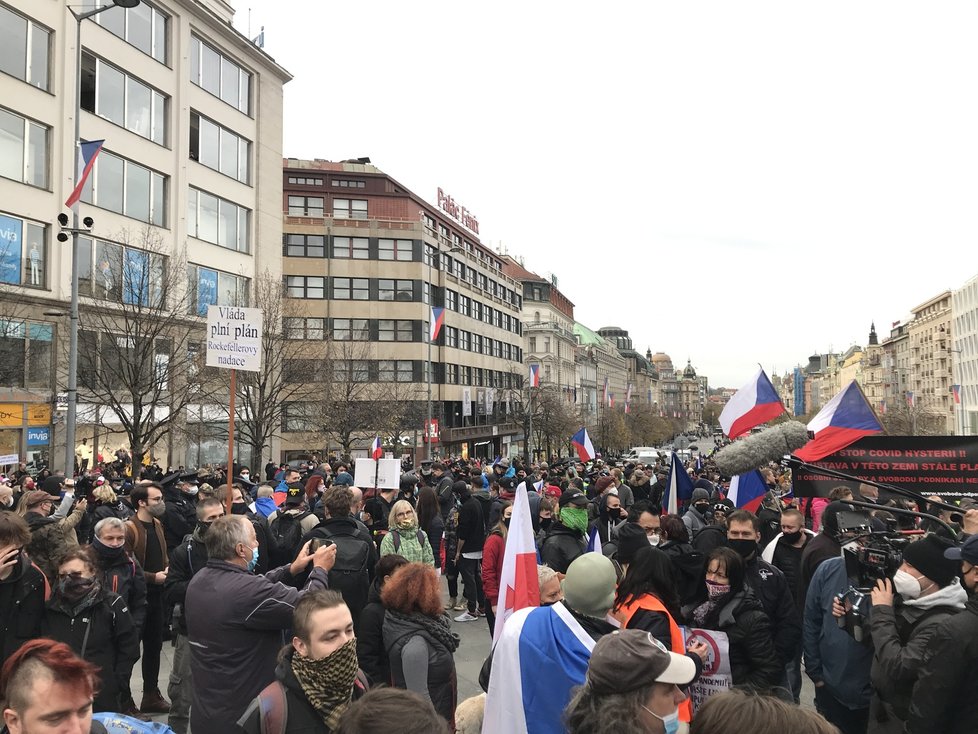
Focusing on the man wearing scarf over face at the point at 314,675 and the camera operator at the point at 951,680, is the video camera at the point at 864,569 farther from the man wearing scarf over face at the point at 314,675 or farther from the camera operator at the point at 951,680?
the man wearing scarf over face at the point at 314,675

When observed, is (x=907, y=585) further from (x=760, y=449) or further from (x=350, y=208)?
(x=350, y=208)

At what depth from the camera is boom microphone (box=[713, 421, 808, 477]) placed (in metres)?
6.18

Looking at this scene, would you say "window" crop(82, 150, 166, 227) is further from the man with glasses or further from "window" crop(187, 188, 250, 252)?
the man with glasses

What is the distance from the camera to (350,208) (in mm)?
55844

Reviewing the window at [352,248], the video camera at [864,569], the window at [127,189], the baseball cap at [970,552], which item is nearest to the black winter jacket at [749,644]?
the video camera at [864,569]

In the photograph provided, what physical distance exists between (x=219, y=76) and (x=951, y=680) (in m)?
36.8

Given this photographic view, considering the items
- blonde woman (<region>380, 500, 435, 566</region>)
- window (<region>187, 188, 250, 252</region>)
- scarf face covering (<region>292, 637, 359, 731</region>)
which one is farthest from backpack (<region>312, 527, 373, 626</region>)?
window (<region>187, 188, 250, 252</region>)

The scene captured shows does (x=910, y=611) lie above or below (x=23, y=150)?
below

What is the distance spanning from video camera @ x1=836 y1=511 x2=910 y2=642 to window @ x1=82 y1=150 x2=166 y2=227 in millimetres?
28108

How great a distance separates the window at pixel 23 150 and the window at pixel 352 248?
26975mm

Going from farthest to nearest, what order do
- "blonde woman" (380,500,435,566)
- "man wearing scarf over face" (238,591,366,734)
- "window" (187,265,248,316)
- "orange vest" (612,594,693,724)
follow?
"window" (187,265,248,316)
"blonde woman" (380,500,435,566)
"orange vest" (612,594,693,724)
"man wearing scarf over face" (238,591,366,734)

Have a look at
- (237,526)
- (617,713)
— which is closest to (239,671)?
(237,526)

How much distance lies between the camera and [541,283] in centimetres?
9625

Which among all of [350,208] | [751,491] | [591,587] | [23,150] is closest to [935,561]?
[591,587]
